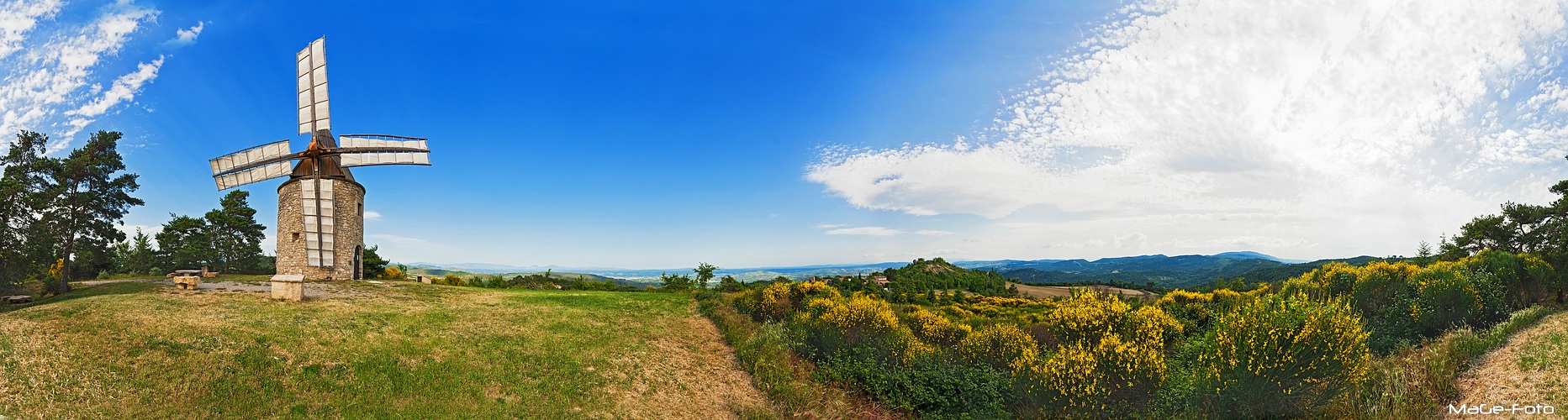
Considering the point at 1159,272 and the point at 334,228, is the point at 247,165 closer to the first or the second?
the point at 334,228

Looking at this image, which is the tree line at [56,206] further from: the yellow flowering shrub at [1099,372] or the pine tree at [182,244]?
the yellow flowering shrub at [1099,372]

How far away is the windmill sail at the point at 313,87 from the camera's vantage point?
2817 centimetres

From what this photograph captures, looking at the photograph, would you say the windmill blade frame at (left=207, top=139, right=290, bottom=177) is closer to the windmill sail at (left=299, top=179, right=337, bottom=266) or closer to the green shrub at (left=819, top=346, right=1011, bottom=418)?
the windmill sail at (left=299, top=179, right=337, bottom=266)

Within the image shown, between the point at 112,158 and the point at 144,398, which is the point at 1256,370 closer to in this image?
the point at 144,398

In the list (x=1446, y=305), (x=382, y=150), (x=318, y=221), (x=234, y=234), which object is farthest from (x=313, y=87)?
(x=1446, y=305)

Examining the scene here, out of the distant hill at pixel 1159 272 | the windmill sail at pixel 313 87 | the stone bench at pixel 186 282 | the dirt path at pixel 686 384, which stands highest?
the windmill sail at pixel 313 87

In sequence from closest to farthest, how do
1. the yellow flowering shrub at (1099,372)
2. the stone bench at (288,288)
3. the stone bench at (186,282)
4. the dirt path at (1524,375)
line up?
the yellow flowering shrub at (1099,372)
the dirt path at (1524,375)
the stone bench at (288,288)
the stone bench at (186,282)

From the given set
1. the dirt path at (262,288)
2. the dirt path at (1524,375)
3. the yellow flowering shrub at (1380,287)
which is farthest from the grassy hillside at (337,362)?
the yellow flowering shrub at (1380,287)

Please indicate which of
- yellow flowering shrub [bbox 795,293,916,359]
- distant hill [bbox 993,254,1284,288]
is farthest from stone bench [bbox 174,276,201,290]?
distant hill [bbox 993,254,1284,288]

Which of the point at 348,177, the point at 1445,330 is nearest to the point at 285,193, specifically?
the point at 348,177

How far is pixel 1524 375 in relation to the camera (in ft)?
37.7

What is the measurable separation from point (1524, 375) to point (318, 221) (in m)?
42.6

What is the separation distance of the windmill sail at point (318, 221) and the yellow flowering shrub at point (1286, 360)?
3541 centimetres

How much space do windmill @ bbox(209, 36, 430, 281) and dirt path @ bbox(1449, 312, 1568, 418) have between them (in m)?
40.2
